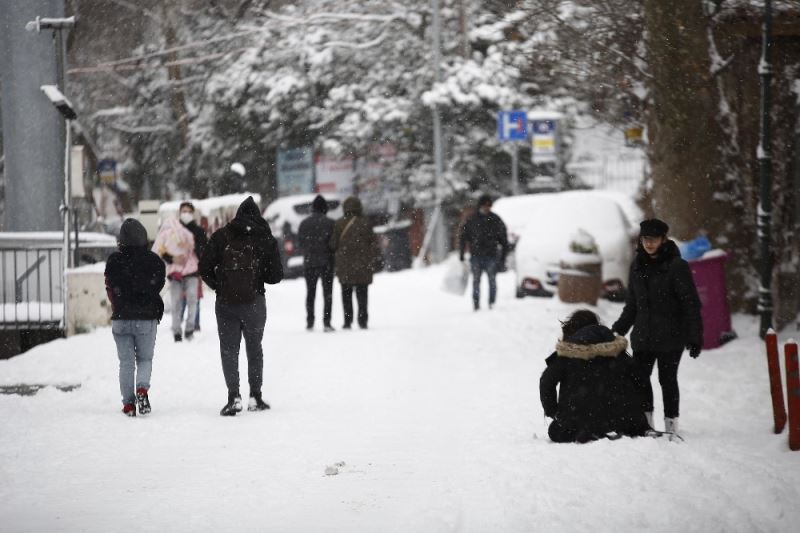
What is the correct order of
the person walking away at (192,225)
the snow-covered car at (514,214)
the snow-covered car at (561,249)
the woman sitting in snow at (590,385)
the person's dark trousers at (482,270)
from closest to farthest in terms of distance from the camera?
the woman sitting in snow at (590,385), the person walking away at (192,225), the person's dark trousers at (482,270), the snow-covered car at (561,249), the snow-covered car at (514,214)

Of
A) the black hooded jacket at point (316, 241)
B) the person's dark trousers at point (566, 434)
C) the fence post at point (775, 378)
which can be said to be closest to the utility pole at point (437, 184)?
the black hooded jacket at point (316, 241)

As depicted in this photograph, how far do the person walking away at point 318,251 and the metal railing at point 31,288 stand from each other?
326cm

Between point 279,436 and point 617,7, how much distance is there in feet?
31.0

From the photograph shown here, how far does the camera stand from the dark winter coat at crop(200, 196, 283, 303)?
9.22 m

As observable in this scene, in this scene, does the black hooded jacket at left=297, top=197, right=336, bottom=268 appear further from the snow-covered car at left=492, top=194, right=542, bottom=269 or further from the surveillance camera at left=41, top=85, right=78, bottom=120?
the snow-covered car at left=492, top=194, right=542, bottom=269

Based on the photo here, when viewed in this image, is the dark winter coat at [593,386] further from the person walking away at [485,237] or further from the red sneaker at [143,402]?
the person walking away at [485,237]

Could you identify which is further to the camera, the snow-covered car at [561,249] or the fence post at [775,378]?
the snow-covered car at [561,249]

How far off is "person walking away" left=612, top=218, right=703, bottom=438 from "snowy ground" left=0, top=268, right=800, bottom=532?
2.01ft

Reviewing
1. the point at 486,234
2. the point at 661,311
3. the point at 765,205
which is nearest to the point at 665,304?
the point at 661,311

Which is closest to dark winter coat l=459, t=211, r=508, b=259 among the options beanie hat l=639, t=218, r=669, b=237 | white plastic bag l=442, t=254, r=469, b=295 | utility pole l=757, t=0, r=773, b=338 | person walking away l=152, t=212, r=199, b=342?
white plastic bag l=442, t=254, r=469, b=295

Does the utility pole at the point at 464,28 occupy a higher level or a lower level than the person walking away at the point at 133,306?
higher

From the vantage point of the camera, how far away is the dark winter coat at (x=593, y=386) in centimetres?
707

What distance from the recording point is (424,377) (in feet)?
38.3

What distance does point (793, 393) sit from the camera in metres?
7.67
